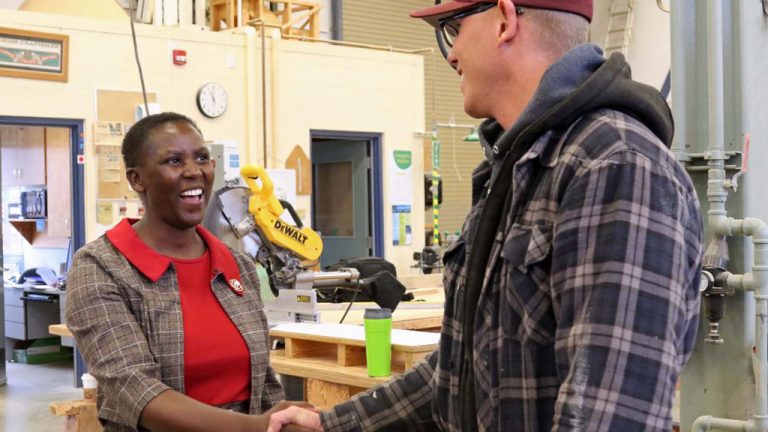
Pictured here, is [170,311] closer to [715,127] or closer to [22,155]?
[715,127]

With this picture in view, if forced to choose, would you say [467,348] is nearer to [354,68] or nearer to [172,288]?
[172,288]

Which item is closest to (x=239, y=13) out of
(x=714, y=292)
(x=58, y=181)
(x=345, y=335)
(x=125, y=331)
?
(x=58, y=181)

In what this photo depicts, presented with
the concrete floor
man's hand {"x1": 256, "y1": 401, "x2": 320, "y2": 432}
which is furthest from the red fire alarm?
man's hand {"x1": 256, "y1": 401, "x2": 320, "y2": 432}

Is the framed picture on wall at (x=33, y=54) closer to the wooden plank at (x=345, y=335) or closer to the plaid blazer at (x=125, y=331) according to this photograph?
the wooden plank at (x=345, y=335)

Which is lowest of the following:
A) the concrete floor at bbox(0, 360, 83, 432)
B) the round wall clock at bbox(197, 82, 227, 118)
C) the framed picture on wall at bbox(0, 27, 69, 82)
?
the concrete floor at bbox(0, 360, 83, 432)

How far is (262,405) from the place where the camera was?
2566 mm

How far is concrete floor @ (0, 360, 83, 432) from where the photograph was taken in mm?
7484

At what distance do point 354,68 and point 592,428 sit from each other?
964cm

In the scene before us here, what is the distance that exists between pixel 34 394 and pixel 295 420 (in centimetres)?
727

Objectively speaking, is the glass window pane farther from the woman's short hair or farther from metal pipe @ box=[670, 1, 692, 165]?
the woman's short hair

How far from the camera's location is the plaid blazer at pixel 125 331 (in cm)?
225

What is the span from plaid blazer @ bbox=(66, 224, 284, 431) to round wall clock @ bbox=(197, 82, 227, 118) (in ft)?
23.3

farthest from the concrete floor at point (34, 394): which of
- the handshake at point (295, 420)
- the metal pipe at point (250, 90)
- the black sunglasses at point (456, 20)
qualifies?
the black sunglasses at point (456, 20)

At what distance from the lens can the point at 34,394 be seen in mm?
8680
